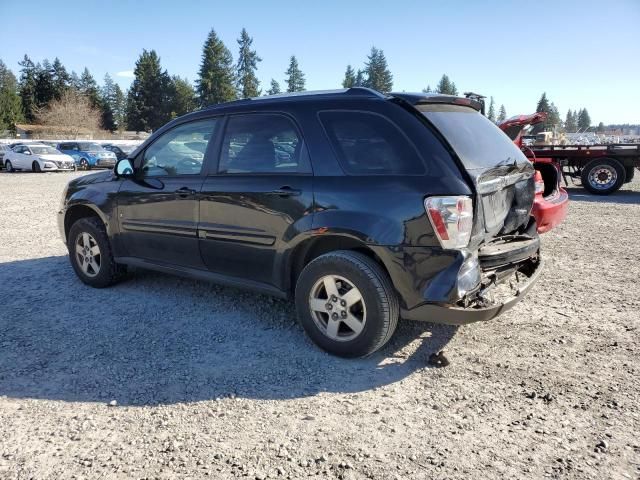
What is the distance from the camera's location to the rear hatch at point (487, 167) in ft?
10.6

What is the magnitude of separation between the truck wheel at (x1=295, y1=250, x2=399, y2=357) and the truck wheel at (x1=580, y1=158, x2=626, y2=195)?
12326 mm

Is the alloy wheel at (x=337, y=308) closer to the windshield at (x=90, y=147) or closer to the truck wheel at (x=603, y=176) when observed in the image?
the truck wheel at (x=603, y=176)

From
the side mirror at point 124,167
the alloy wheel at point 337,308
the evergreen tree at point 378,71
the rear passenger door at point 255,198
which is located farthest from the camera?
A: the evergreen tree at point 378,71

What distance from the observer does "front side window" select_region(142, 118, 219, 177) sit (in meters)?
4.31

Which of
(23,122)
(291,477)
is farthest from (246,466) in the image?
(23,122)

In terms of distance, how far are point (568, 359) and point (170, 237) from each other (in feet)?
11.2

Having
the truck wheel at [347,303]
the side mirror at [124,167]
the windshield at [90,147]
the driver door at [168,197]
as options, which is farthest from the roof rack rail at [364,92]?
the windshield at [90,147]

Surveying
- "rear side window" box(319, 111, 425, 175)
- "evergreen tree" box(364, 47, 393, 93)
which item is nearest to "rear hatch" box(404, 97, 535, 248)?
"rear side window" box(319, 111, 425, 175)

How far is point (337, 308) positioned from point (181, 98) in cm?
8444

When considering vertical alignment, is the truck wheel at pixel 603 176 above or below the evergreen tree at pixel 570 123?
below

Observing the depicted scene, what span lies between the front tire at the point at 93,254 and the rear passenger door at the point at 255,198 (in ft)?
4.80

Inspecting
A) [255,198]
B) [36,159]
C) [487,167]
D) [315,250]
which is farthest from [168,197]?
[36,159]

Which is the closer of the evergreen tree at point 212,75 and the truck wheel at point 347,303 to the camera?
the truck wheel at point 347,303

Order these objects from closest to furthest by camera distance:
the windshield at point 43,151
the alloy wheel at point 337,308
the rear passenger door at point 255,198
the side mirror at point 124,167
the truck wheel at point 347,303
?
the truck wheel at point 347,303 → the alloy wheel at point 337,308 → the rear passenger door at point 255,198 → the side mirror at point 124,167 → the windshield at point 43,151
